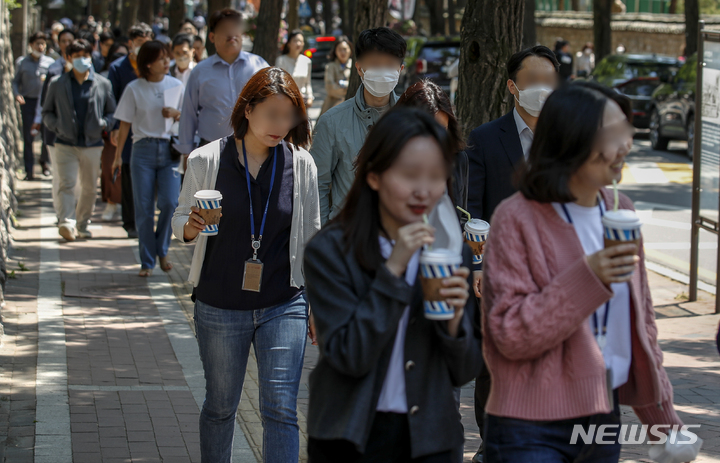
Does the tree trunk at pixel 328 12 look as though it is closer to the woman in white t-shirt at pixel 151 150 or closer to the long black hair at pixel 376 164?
the woman in white t-shirt at pixel 151 150

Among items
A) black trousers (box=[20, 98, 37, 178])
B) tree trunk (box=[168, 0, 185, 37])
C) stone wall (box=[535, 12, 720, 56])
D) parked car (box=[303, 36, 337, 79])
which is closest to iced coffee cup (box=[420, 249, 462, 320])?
black trousers (box=[20, 98, 37, 178])

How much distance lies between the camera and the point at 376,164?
2.56 meters

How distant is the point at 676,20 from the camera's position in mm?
43344

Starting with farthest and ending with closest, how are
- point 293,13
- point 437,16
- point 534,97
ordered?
point 437,16 < point 293,13 < point 534,97

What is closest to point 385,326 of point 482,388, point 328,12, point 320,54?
point 482,388

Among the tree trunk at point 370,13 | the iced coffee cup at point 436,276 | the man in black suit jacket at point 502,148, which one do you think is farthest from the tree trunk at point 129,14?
the iced coffee cup at point 436,276

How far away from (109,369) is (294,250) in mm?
2757

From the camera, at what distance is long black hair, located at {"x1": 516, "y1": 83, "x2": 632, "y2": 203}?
2609 mm

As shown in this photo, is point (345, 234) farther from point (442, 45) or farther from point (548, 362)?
point (442, 45)

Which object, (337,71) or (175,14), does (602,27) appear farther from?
(337,71)

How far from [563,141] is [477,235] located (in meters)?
1.32

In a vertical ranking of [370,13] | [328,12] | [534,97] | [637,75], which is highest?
[328,12]

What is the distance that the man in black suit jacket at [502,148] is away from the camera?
14.5 feet

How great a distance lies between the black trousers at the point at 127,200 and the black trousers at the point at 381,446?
837 centimetres
